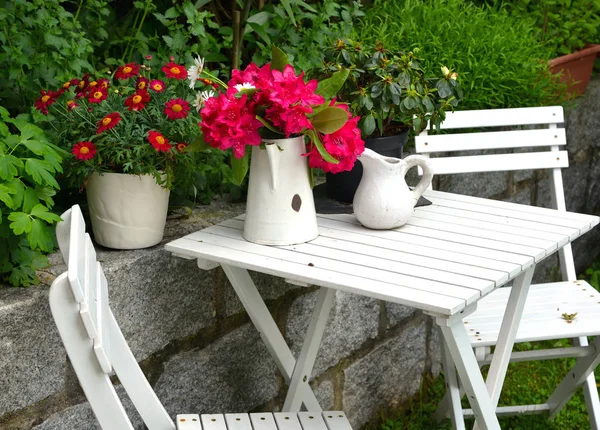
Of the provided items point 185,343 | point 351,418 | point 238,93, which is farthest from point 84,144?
point 351,418

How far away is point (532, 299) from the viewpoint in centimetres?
318

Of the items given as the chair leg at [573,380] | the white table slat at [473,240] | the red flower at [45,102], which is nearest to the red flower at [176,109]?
the red flower at [45,102]

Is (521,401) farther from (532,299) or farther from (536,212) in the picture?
(536,212)

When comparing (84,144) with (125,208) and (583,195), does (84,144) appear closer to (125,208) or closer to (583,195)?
(125,208)

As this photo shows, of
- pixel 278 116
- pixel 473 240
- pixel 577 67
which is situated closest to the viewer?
pixel 278 116

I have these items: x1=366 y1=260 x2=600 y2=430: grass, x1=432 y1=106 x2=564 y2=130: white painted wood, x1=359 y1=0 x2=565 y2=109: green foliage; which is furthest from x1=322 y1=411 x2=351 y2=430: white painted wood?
x1=359 y1=0 x2=565 y2=109: green foliage

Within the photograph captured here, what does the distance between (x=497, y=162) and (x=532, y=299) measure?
0.51m

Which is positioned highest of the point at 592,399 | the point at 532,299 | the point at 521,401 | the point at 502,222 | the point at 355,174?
the point at 355,174

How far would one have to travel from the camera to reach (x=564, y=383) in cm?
342

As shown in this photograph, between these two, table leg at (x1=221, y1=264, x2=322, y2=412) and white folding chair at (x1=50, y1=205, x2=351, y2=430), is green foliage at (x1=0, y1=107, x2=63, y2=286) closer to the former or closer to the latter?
white folding chair at (x1=50, y1=205, x2=351, y2=430)

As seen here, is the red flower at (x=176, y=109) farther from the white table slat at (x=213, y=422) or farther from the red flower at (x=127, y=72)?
the white table slat at (x=213, y=422)

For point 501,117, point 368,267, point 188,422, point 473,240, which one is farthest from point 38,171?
point 501,117

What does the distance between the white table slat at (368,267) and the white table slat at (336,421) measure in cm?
40

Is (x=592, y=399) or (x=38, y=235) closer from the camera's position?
(x=38, y=235)
